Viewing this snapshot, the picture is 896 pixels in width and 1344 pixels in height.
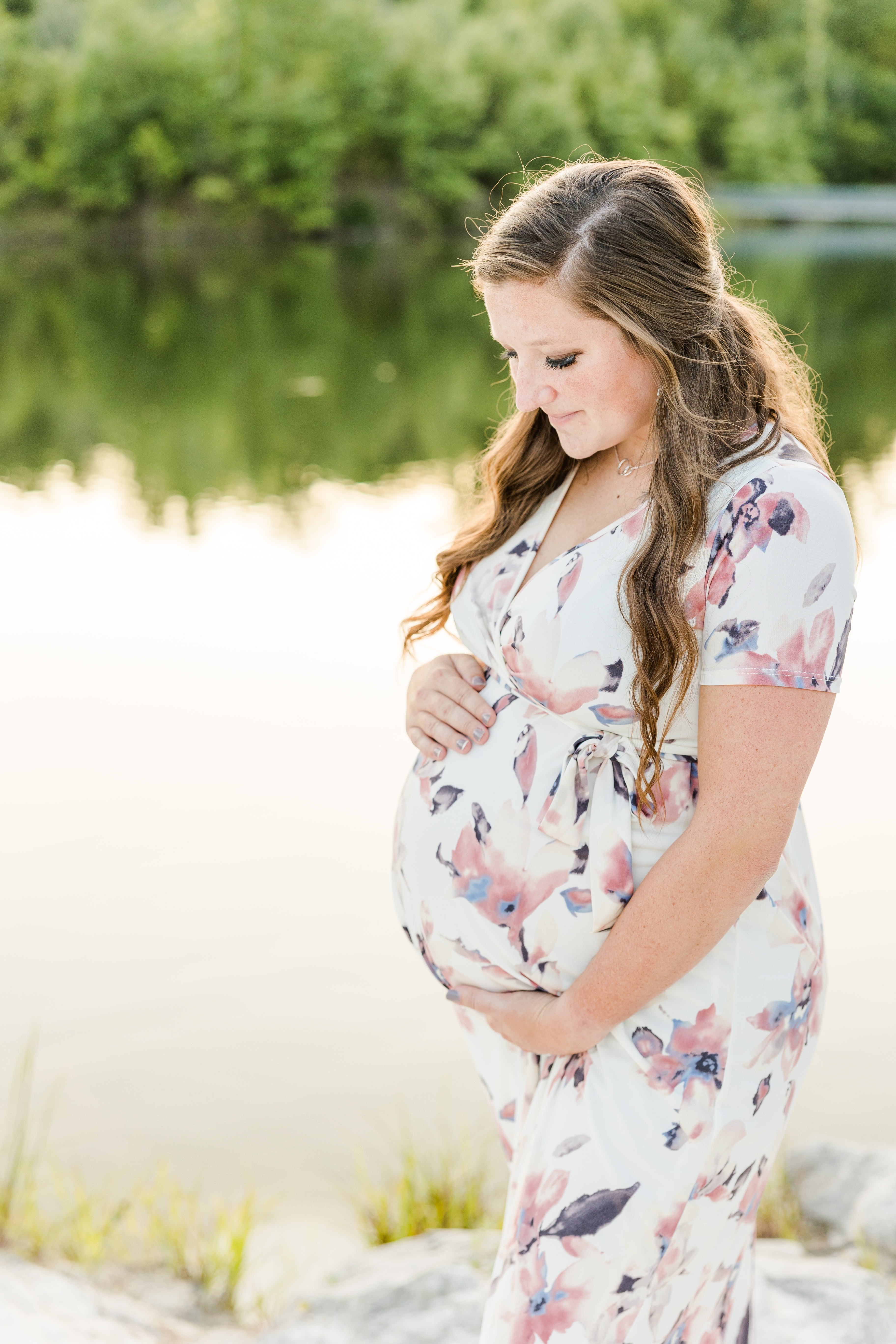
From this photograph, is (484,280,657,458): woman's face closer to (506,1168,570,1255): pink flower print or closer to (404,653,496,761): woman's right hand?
(404,653,496,761): woman's right hand

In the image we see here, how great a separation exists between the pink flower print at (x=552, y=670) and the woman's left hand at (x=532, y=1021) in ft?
1.06

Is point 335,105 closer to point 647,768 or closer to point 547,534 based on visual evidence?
point 547,534

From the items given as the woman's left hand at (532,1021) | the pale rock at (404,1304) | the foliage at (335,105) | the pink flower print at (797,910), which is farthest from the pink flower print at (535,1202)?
the foliage at (335,105)

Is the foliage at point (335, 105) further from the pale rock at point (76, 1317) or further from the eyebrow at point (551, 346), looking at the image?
the eyebrow at point (551, 346)

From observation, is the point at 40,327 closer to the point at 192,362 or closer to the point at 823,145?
the point at 192,362

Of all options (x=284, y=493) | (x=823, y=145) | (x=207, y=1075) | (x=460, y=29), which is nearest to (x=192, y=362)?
(x=284, y=493)

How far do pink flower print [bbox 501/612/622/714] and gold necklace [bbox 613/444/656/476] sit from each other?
200 millimetres

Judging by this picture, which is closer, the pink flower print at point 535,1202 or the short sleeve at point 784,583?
the short sleeve at point 784,583

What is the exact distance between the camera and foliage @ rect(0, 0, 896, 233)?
98.4 ft

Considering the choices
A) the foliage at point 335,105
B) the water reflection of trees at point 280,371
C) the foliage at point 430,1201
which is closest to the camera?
the foliage at point 430,1201

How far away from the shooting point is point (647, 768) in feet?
4.19

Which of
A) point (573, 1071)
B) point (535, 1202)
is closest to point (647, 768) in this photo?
point (573, 1071)

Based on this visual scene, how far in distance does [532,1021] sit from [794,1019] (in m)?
0.28

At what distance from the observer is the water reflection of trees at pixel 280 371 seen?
32.0ft
